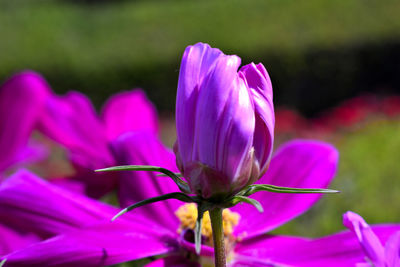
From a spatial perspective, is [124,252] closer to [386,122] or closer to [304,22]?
[386,122]

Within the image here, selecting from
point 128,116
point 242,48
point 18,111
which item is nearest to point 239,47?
point 242,48

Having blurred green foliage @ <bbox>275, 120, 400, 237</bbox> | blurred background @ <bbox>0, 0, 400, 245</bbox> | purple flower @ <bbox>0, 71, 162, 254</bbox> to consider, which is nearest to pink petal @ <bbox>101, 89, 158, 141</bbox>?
purple flower @ <bbox>0, 71, 162, 254</bbox>

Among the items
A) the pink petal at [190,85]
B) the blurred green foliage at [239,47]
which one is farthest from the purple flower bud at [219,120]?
the blurred green foliage at [239,47]

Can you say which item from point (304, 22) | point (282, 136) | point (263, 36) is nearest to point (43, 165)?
point (282, 136)

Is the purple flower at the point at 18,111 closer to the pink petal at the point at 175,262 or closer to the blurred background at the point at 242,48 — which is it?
the pink petal at the point at 175,262

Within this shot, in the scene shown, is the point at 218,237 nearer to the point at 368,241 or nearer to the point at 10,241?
the point at 368,241

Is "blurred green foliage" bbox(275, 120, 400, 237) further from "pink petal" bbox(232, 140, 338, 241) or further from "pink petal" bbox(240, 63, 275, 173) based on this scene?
"pink petal" bbox(240, 63, 275, 173)
